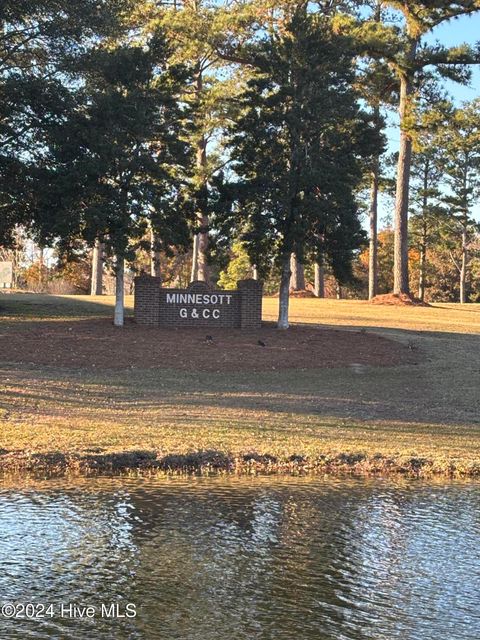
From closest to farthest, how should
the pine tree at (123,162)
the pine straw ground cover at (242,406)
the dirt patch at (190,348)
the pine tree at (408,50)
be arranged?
the pine straw ground cover at (242,406)
the dirt patch at (190,348)
the pine tree at (123,162)
the pine tree at (408,50)

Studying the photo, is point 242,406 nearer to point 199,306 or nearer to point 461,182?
point 199,306

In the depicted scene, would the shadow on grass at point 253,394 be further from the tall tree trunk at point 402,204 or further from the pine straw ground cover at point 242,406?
the tall tree trunk at point 402,204

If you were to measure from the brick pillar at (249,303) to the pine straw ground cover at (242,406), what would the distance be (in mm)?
1339

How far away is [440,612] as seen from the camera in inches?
228

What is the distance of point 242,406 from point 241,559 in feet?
26.1

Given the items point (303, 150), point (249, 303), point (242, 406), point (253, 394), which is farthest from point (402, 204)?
point (242, 406)

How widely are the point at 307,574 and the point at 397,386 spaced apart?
11.1 metres

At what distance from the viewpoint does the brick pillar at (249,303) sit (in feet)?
75.8

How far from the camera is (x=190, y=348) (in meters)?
20.1

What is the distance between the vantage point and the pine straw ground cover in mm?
10680

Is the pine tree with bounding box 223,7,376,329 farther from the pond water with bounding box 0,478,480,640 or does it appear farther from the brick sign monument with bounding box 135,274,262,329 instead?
the pond water with bounding box 0,478,480,640

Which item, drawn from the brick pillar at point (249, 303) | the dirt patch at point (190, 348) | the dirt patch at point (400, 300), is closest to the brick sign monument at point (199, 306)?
the brick pillar at point (249, 303)

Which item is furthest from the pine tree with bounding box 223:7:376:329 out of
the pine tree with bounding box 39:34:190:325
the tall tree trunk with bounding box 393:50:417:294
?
the tall tree trunk with bounding box 393:50:417:294

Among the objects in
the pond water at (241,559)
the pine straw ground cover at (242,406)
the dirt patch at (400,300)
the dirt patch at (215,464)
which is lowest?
the pond water at (241,559)
